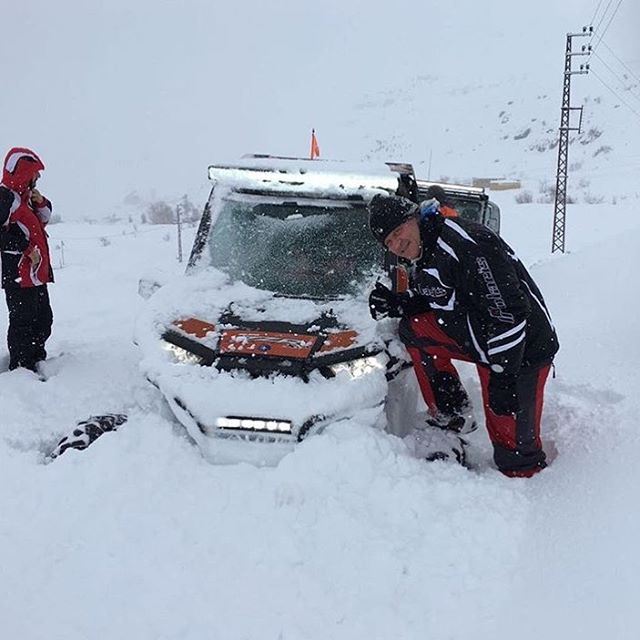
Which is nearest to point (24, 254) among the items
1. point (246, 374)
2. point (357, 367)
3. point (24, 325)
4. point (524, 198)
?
point (24, 325)

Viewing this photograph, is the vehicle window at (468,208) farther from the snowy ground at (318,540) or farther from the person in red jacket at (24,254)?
the person in red jacket at (24,254)

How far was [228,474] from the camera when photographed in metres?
2.98

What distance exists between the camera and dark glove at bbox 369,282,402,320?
3.58 meters

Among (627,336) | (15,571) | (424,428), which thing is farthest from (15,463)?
(627,336)

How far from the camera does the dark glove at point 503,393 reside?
3203mm

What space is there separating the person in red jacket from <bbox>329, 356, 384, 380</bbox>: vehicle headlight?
2.97 metres

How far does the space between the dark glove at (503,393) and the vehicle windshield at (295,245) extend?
1.11 m

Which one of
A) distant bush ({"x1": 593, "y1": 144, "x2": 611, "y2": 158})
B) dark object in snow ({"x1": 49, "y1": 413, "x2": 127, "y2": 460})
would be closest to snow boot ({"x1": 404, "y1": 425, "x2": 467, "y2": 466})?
dark object in snow ({"x1": 49, "y1": 413, "x2": 127, "y2": 460})

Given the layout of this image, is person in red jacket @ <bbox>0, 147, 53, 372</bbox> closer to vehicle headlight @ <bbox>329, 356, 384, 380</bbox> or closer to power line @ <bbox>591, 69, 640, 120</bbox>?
vehicle headlight @ <bbox>329, 356, 384, 380</bbox>

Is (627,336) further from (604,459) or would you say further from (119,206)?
(119,206)

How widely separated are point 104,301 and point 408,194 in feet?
16.0

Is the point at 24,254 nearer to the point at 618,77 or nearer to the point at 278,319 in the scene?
the point at 278,319

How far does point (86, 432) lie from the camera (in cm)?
341

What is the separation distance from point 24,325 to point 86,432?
1992 millimetres
